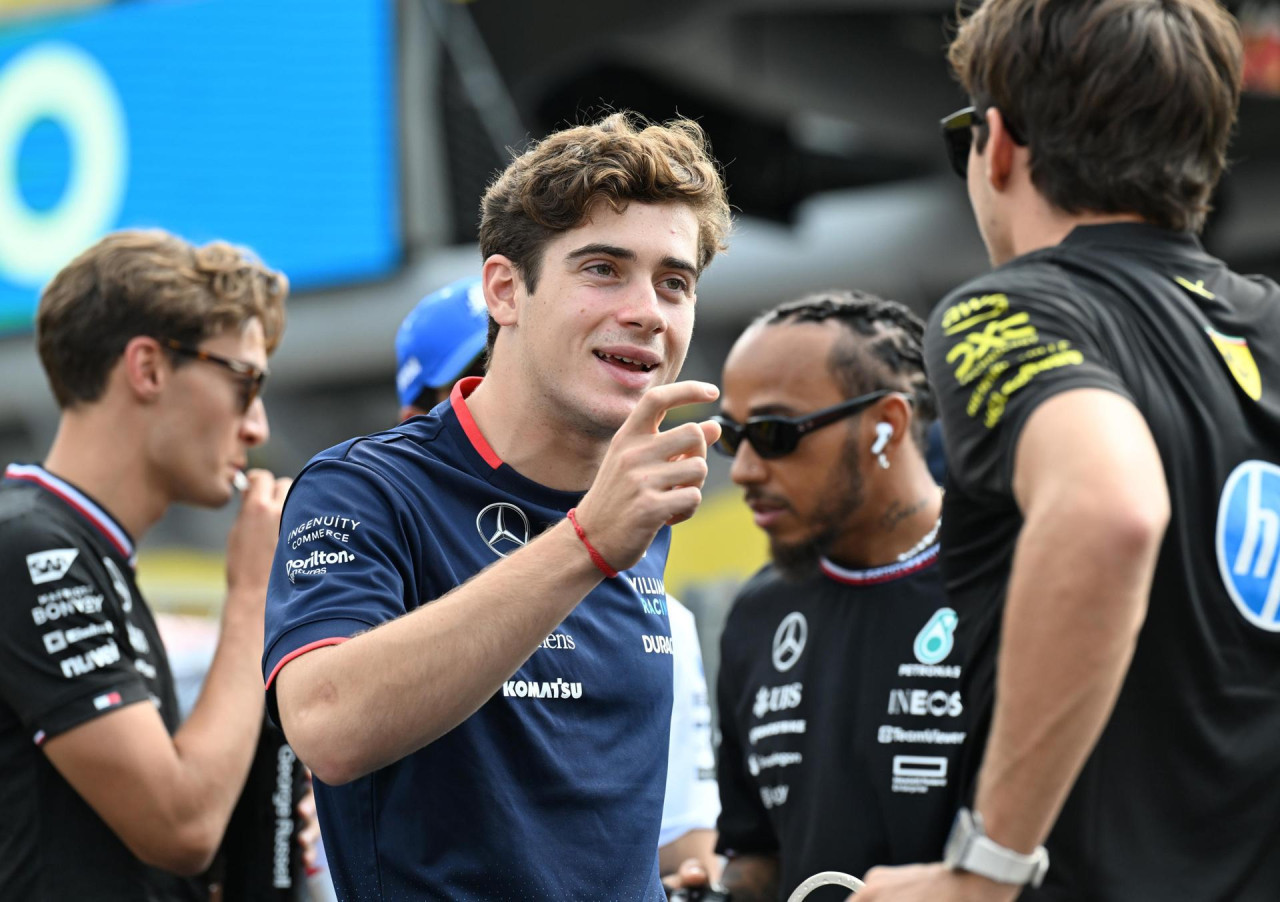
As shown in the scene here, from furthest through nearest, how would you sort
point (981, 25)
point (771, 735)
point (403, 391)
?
1. point (403, 391)
2. point (771, 735)
3. point (981, 25)

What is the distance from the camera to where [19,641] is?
2.97m

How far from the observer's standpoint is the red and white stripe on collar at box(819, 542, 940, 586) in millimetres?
3314

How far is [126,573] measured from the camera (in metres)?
3.27

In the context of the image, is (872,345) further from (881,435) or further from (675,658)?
(675,658)

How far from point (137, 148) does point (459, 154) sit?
344cm

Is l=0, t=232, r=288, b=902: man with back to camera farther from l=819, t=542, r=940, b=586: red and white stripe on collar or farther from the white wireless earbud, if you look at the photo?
the white wireless earbud

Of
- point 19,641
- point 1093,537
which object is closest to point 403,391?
point 19,641

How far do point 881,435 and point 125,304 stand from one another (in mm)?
1893

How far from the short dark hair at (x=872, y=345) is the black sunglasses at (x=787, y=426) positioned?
5 centimetres

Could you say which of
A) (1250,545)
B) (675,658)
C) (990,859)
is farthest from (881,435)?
(990,859)

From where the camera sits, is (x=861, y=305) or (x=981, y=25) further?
(x=861, y=305)

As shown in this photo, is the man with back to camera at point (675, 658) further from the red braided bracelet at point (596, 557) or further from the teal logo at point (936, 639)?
the red braided bracelet at point (596, 557)

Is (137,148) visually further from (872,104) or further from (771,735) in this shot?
(771,735)

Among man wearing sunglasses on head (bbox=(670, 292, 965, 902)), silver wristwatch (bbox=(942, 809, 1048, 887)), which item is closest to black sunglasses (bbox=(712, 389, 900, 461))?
man wearing sunglasses on head (bbox=(670, 292, 965, 902))
